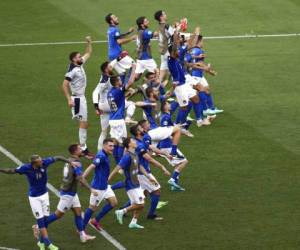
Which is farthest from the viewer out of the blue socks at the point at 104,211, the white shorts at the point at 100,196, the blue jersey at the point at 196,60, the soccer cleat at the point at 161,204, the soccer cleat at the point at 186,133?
the blue jersey at the point at 196,60

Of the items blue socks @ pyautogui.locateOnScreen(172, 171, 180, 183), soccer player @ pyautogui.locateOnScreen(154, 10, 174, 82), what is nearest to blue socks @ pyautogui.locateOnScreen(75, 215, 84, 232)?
blue socks @ pyautogui.locateOnScreen(172, 171, 180, 183)

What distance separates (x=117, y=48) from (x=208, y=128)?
471 cm

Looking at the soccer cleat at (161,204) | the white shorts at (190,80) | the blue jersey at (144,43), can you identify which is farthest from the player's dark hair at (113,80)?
the blue jersey at (144,43)

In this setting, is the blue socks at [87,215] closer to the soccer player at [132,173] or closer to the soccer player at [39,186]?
the soccer player at [132,173]

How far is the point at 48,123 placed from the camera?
29.4 meters

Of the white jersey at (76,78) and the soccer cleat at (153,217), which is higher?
the white jersey at (76,78)

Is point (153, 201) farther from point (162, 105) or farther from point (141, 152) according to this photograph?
point (162, 105)

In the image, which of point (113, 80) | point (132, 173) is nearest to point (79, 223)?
point (132, 173)

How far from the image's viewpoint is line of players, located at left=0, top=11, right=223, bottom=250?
2109 centimetres

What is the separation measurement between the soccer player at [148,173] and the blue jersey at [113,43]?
366 inches

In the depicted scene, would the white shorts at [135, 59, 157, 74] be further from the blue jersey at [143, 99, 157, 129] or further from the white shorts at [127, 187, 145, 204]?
the white shorts at [127, 187, 145, 204]

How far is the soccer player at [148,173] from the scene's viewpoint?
22094mm

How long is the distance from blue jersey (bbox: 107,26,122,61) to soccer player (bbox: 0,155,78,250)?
11127mm

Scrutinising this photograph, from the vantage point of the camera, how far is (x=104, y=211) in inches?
862
